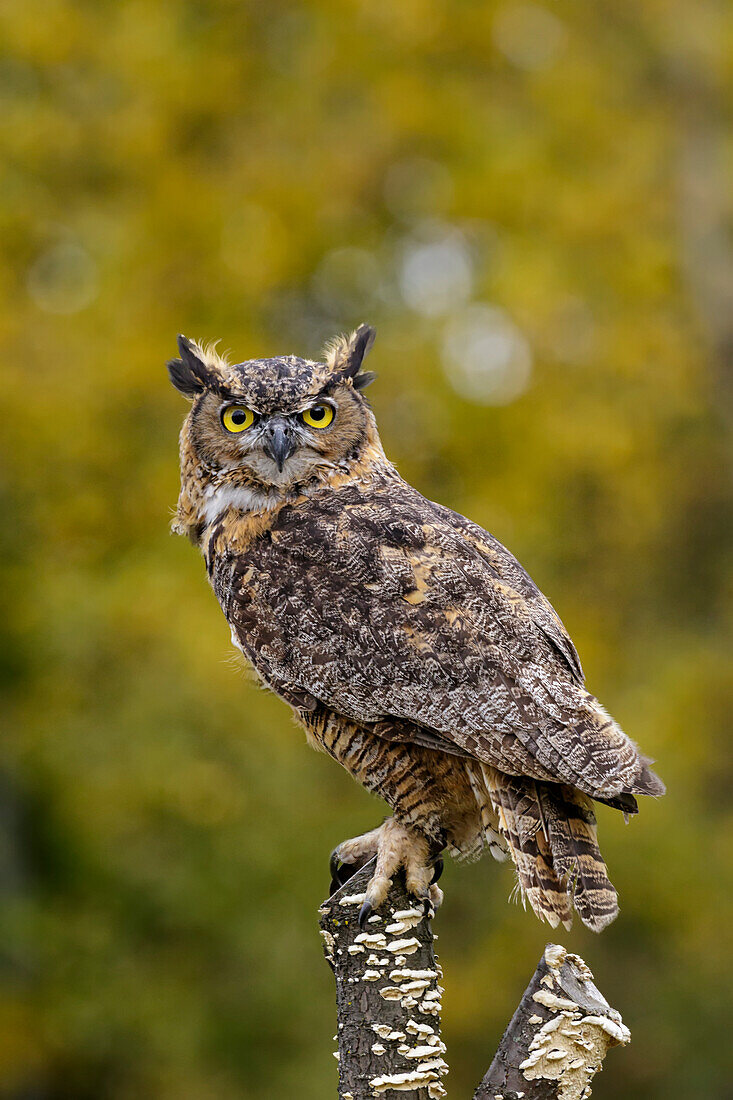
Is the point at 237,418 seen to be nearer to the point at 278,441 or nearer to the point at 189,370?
→ the point at 278,441

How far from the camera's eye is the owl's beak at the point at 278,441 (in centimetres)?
275

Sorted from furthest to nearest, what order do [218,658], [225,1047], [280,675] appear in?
[225,1047] → [218,658] → [280,675]

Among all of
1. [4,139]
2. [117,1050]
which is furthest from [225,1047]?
[4,139]

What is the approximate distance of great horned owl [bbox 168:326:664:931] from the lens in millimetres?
2322

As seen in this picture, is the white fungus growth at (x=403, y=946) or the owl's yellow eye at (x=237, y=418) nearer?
the white fungus growth at (x=403, y=946)

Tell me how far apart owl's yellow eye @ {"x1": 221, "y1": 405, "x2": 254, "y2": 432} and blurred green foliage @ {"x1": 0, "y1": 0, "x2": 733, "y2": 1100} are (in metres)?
2.55

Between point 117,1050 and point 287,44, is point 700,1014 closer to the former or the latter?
point 117,1050

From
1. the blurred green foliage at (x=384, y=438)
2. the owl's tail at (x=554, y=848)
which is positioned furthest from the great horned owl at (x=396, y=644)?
the blurred green foliage at (x=384, y=438)

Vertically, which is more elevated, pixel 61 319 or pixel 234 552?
pixel 61 319

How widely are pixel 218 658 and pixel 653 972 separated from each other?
295 cm

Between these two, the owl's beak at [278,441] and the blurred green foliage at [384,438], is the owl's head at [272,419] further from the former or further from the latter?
the blurred green foliage at [384,438]

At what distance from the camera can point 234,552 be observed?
9.17ft

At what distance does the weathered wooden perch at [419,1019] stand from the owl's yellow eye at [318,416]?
105 centimetres

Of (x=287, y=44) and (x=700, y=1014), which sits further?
(x=287, y=44)
